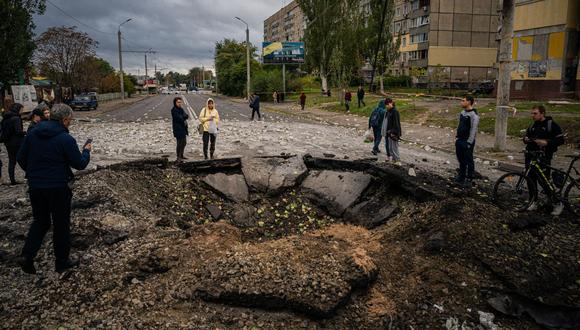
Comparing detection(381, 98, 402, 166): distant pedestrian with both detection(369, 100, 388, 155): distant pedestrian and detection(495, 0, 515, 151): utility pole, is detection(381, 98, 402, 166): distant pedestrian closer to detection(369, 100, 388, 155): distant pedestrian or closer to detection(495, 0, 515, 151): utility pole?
detection(369, 100, 388, 155): distant pedestrian

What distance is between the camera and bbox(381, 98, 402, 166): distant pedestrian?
35.6 feet

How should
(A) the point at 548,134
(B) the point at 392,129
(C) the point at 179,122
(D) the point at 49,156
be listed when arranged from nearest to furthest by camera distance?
(D) the point at 49,156
(A) the point at 548,134
(B) the point at 392,129
(C) the point at 179,122

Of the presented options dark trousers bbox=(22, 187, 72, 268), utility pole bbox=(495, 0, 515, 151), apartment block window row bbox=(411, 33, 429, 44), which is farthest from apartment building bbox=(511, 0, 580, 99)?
apartment block window row bbox=(411, 33, 429, 44)

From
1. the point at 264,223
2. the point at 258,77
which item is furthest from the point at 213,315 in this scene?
the point at 258,77

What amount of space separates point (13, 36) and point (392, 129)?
912 inches

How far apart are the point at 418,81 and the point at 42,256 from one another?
5569 centimetres

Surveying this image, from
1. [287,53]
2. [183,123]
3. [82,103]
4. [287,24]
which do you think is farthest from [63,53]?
[287,24]

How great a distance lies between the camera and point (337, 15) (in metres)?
45.5

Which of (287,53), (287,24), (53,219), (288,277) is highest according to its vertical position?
(287,24)

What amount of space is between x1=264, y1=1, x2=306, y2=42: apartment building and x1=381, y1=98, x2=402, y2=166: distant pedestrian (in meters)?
96.5

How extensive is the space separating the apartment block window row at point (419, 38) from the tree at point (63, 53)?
40.3m

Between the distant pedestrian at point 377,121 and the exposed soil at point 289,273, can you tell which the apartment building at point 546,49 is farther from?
the exposed soil at point 289,273

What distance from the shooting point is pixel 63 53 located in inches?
1700

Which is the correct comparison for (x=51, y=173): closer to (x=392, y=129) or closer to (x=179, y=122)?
(x=179, y=122)
